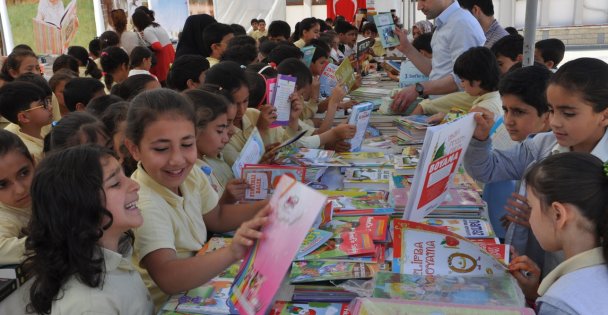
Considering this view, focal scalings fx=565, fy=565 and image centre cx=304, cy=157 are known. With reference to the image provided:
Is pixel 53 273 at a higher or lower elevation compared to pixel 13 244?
higher

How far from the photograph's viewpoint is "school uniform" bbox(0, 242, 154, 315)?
1.09m

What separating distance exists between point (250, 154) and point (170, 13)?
8323 millimetres

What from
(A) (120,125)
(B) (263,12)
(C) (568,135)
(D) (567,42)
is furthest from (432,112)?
(D) (567,42)

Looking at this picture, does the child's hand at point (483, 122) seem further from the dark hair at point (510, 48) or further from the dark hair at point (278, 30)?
the dark hair at point (278, 30)

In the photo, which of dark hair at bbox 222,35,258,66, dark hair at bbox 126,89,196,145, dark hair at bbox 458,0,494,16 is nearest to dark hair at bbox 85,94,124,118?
dark hair at bbox 126,89,196,145

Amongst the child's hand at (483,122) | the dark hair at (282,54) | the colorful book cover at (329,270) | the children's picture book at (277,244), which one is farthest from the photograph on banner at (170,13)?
the children's picture book at (277,244)

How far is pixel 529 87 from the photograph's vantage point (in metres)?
1.92

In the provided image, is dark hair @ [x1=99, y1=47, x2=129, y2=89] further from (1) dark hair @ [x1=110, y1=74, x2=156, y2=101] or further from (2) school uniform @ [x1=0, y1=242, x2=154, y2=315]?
(2) school uniform @ [x1=0, y1=242, x2=154, y2=315]

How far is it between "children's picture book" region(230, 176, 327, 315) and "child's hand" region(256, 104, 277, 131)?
161cm

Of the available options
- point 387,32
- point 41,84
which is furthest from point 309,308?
point 387,32

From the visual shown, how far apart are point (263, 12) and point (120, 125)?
10.5 meters

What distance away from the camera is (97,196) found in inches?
46.2

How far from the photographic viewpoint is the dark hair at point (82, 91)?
3107mm

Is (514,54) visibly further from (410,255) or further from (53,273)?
(53,273)
